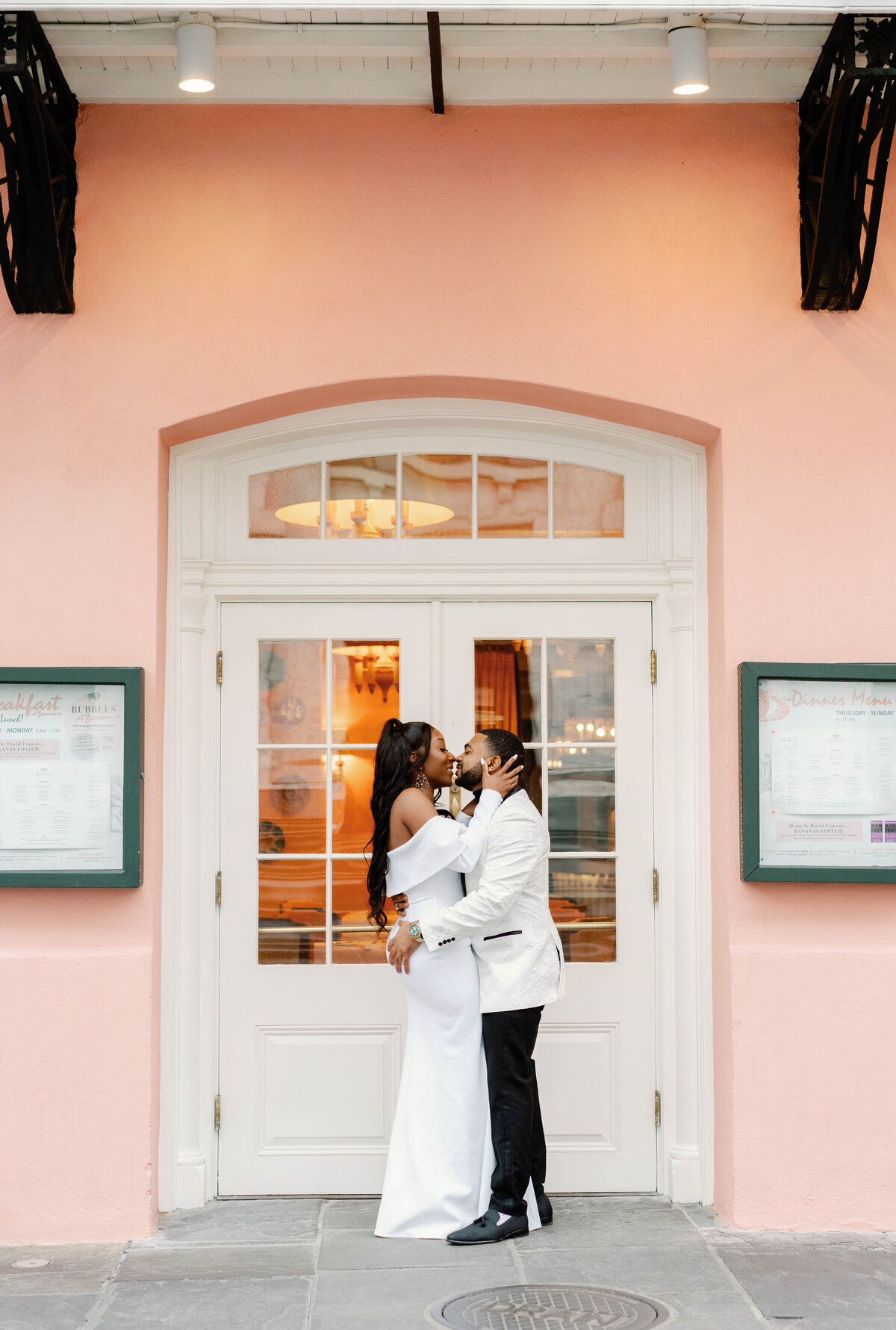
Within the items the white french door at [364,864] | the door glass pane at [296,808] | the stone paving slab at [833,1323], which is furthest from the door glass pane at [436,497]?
the stone paving slab at [833,1323]

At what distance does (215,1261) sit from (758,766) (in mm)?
2479

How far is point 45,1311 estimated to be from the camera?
3.59 m

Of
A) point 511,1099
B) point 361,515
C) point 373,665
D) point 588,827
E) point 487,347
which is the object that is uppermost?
point 487,347

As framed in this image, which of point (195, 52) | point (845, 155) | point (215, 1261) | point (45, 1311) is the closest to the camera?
point (45, 1311)

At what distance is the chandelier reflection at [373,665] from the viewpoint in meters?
4.71

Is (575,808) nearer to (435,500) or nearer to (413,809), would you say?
(413,809)

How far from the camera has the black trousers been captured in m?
4.06

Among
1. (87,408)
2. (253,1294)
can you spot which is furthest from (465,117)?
(253,1294)

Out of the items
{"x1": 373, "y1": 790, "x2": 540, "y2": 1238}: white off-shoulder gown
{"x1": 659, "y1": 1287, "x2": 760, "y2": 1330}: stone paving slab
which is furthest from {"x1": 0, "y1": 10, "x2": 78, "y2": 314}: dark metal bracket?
{"x1": 659, "y1": 1287, "x2": 760, "y2": 1330}: stone paving slab

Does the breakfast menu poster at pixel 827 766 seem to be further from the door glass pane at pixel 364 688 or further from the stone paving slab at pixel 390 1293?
the stone paving slab at pixel 390 1293

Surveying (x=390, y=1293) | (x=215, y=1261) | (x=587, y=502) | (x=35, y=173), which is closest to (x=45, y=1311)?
(x=215, y=1261)

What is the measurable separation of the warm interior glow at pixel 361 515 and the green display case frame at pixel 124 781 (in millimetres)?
910

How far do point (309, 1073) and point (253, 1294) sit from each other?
989mm

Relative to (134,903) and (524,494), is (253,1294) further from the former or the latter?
(524,494)
